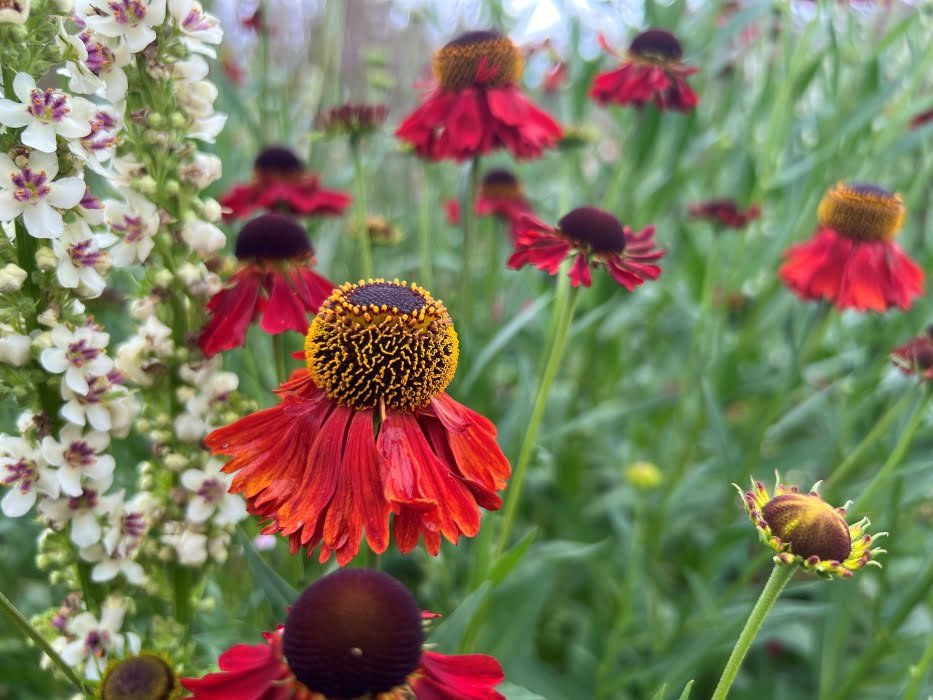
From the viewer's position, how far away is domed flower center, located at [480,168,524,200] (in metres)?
2.16

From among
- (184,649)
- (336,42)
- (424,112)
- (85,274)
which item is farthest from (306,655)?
(336,42)

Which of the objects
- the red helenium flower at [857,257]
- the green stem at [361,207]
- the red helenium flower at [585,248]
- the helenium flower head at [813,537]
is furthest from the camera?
the red helenium flower at [857,257]

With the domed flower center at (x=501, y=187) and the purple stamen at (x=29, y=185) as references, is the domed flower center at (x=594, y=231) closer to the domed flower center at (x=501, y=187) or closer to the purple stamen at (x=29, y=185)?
the purple stamen at (x=29, y=185)

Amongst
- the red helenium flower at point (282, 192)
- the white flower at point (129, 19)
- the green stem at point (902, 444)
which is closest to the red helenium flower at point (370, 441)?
the white flower at point (129, 19)

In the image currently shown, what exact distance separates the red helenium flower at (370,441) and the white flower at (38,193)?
253 millimetres

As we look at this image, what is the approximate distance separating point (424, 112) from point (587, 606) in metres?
1.36

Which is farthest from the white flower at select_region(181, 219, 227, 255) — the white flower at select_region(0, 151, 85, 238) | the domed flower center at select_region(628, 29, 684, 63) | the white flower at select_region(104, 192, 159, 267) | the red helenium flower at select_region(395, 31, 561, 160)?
the domed flower center at select_region(628, 29, 684, 63)

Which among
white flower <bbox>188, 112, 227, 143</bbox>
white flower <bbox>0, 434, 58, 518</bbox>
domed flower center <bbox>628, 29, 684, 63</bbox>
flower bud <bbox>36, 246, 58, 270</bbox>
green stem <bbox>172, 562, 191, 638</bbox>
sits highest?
domed flower center <bbox>628, 29, 684, 63</bbox>

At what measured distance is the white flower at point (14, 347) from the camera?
0.72 metres

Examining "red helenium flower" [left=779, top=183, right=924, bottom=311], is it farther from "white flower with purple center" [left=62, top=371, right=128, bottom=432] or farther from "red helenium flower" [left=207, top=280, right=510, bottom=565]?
"white flower with purple center" [left=62, top=371, right=128, bottom=432]

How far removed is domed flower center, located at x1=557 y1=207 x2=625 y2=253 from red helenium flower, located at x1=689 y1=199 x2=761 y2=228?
31.6 inches

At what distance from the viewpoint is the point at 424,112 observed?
1.31 meters

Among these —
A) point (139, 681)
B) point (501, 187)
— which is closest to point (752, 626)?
point (139, 681)

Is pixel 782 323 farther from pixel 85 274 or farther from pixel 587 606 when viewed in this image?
pixel 85 274
